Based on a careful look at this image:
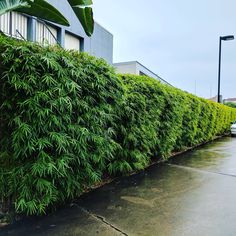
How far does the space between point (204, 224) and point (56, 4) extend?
9.61 metres

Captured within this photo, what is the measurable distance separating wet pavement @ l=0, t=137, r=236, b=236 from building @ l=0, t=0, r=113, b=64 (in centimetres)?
332

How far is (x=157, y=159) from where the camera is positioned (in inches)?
312

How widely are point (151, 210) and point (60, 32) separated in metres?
8.77

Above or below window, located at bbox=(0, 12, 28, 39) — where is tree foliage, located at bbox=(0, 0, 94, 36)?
below

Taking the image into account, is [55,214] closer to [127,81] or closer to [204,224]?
[204,224]

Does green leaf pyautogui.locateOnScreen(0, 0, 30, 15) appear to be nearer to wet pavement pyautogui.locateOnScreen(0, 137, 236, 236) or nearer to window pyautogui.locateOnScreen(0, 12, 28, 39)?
wet pavement pyautogui.locateOnScreen(0, 137, 236, 236)

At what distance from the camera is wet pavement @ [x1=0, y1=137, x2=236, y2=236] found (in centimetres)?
339

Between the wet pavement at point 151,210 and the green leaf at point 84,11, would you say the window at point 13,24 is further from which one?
the wet pavement at point 151,210

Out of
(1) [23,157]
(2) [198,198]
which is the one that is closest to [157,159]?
(2) [198,198]

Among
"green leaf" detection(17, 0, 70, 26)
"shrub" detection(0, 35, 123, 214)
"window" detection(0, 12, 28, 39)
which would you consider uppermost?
"window" detection(0, 12, 28, 39)

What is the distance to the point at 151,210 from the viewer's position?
4.06 meters

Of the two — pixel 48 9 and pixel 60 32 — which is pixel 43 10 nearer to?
pixel 48 9

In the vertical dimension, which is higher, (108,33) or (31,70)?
(108,33)

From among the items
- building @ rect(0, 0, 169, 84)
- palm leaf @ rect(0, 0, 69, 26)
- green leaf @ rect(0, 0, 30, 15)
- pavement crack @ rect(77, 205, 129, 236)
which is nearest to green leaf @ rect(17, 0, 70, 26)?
palm leaf @ rect(0, 0, 69, 26)
